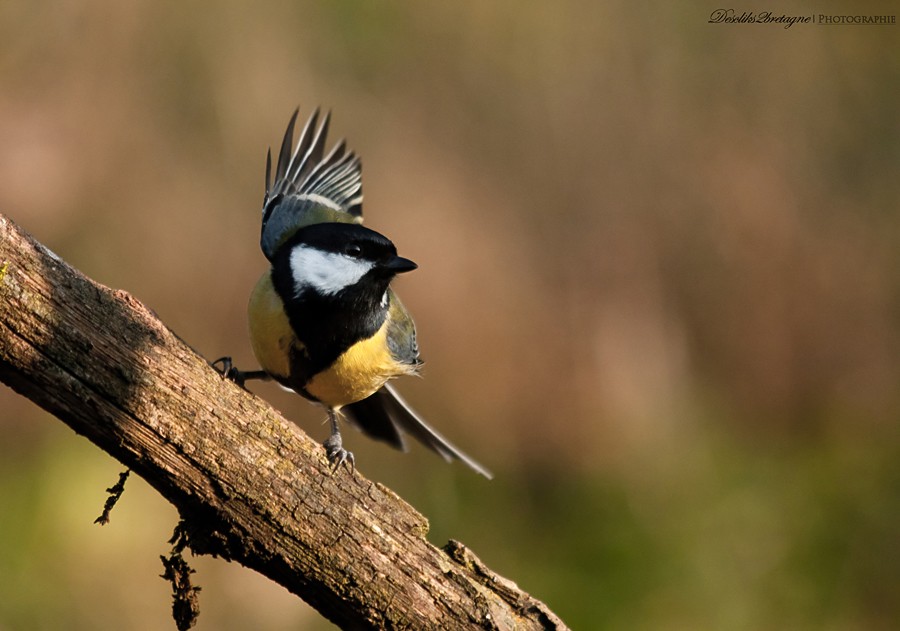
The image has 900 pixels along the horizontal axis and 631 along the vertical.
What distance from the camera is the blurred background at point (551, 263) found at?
5.05 meters

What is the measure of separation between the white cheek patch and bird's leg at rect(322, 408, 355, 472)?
504mm

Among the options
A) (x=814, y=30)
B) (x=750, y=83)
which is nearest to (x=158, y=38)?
(x=750, y=83)

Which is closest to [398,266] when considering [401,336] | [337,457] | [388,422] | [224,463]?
[401,336]

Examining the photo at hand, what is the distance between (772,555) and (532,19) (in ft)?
12.7

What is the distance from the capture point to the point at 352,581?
2.52m

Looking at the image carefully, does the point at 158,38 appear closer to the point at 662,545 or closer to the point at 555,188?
the point at 555,188

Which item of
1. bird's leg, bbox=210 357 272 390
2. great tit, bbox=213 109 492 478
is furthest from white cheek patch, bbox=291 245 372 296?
bird's leg, bbox=210 357 272 390

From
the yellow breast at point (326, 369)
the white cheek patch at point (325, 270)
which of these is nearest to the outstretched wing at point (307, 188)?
the white cheek patch at point (325, 270)

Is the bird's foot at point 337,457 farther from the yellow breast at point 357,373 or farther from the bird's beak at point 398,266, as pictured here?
the bird's beak at point 398,266

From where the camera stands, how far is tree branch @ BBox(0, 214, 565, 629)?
90.2 inches

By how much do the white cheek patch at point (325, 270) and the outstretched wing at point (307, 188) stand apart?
0.35 metres

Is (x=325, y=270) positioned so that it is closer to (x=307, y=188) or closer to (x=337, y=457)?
(x=337, y=457)

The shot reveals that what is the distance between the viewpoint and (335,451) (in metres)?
2.99

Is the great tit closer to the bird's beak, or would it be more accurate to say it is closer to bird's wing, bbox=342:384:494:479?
the bird's beak
